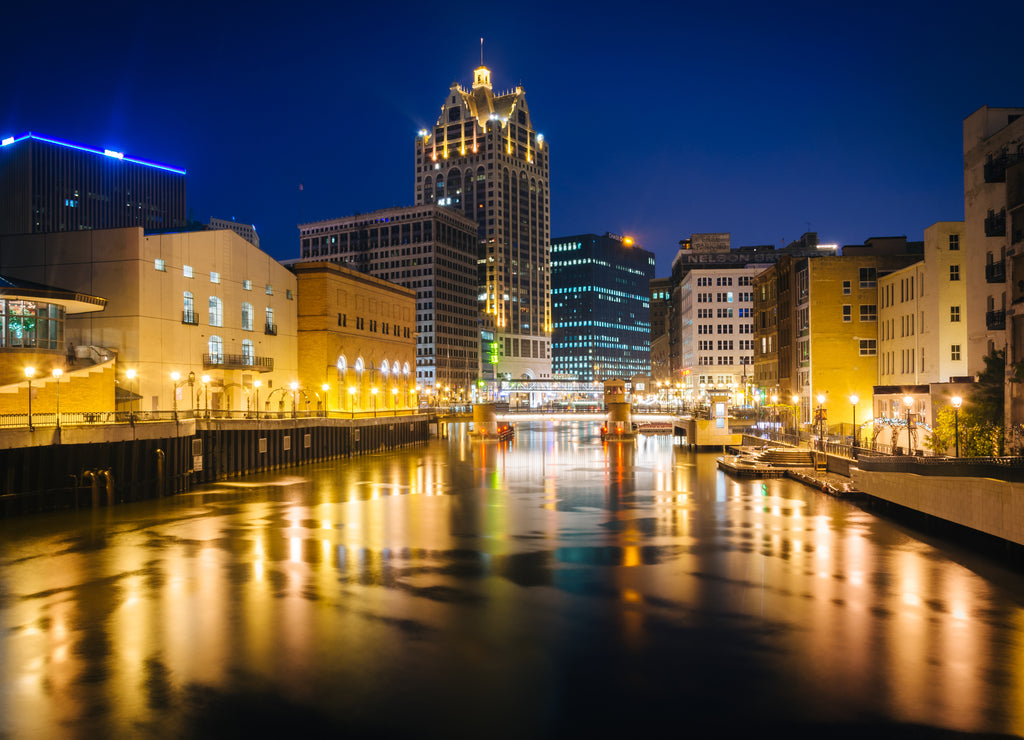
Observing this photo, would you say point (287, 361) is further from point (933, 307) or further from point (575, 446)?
point (933, 307)

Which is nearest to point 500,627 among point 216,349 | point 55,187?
point 216,349

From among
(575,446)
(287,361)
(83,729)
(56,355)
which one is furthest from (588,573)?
(575,446)

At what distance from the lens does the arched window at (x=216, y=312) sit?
68.4 meters

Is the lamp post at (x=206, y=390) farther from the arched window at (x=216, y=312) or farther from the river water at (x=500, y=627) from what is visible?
the river water at (x=500, y=627)

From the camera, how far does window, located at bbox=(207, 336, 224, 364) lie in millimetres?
68000

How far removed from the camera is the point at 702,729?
1527cm

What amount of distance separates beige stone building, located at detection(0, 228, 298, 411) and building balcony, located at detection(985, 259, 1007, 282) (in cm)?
5799

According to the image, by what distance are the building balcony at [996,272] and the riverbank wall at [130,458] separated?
169 feet

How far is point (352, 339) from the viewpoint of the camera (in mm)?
92438

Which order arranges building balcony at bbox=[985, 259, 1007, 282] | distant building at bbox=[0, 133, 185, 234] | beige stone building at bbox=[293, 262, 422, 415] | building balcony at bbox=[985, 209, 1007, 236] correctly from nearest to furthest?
building balcony at bbox=[985, 259, 1007, 282], building balcony at bbox=[985, 209, 1007, 236], beige stone building at bbox=[293, 262, 422, 415], distant building at bbox=[0, 133, 185, 234]

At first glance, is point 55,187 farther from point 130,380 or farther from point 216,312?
point 130,380

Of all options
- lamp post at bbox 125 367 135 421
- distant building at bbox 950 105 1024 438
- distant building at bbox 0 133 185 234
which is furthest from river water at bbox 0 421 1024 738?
distant building at bbox 0 133 185 234

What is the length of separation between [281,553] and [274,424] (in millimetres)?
34248

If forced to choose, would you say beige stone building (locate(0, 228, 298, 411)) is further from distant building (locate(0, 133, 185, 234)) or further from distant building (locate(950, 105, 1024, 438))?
distant building (locate(0, 133, 185, 234))
